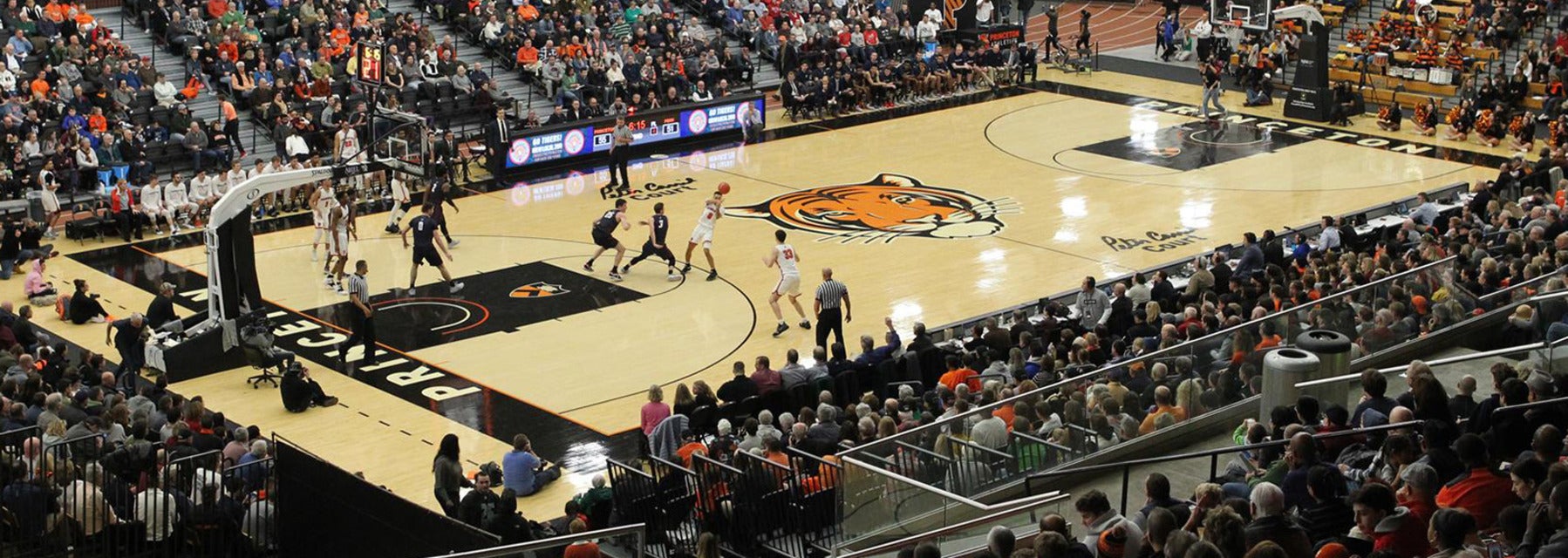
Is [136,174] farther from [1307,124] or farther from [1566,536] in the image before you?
[1566,536]

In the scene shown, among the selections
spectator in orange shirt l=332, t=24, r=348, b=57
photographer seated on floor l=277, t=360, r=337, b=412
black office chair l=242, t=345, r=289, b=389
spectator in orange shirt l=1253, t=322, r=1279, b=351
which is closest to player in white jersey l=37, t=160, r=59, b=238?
spectator in orange shirt l=332, t=24, r=348, b=57

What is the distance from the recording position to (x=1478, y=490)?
10.6 metres

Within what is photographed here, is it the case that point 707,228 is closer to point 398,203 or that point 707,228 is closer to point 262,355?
point 398,203

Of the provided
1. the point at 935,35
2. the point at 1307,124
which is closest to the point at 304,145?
the point at 935,35

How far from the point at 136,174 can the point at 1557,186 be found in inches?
925

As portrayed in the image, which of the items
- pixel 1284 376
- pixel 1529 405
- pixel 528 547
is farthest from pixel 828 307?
pixel 1529 405

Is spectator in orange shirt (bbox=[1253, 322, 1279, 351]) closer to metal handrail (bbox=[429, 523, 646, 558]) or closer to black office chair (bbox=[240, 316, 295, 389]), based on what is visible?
metal handrail (bbox=[429, 523, 646, 558])

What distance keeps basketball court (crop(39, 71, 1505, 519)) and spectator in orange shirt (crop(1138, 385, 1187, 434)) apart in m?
6.24

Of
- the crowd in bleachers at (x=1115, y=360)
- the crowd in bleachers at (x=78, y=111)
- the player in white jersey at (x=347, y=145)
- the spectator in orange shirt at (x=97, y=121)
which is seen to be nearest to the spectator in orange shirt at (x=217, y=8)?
the crowd in bleachers at (x=78, y=111)

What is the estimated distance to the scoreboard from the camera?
114 ft

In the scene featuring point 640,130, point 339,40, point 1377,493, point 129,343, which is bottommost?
point 640,130

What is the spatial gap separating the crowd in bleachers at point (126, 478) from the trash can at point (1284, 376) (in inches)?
342

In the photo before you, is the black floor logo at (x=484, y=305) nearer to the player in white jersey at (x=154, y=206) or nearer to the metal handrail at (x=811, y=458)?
the player in white jersey at (x=154, y=206)

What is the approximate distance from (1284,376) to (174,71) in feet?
89.8
